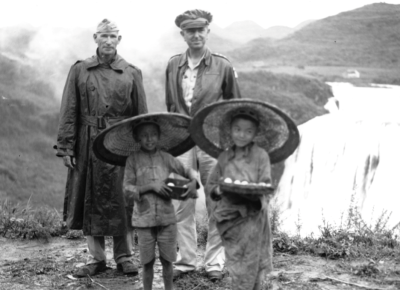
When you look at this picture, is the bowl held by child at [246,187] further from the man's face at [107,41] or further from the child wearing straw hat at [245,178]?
the man's face at [107,41]

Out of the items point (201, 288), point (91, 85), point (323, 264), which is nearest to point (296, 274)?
point (323, 264)

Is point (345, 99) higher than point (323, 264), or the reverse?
point (345, 99)

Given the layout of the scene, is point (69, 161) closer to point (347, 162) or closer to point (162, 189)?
point (162, 189)

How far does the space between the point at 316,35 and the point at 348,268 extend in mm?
9151

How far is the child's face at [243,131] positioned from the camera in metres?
A: 3.25

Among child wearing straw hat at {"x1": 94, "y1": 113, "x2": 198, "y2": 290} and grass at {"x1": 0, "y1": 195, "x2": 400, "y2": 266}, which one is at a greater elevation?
child wearing straw hat at {"x1": 94, "y1": 113, "x2": 198, "y2": 290}

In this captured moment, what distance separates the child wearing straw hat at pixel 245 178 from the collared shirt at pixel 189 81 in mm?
1083

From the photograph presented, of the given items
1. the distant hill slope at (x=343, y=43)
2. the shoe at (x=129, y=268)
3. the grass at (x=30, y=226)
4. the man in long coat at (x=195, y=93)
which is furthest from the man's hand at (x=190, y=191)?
the distant hill slope at (x=343, y=43)

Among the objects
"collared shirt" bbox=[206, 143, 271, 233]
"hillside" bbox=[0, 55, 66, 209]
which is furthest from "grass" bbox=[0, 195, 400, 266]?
"hillside" bbox=[0, 55, 66, 209]

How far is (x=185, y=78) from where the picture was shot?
4.54m

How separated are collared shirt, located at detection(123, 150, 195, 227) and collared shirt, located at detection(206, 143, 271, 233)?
330 mm

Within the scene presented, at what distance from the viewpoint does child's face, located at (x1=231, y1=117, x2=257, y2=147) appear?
10.6 ft

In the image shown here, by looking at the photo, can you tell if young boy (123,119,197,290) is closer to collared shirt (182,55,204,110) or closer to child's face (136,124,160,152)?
child's face (136,124,160,152)

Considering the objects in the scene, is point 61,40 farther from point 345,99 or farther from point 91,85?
point 91,85
